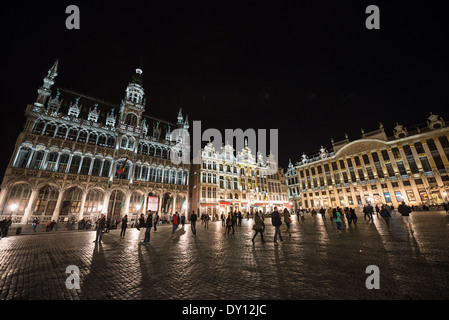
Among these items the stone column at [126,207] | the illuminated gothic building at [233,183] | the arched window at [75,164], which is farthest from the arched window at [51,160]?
the illuminated gothic building at [233,183]

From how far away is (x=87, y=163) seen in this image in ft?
98.6

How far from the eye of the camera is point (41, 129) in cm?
2759

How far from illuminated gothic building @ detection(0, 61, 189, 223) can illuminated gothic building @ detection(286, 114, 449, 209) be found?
4019 cm

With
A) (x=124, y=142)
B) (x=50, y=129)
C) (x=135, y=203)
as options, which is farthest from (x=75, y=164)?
(x=135, y=203)

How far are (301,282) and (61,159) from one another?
36.7 metres

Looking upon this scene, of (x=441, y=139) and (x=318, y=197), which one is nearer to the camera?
(x=441, y=139)

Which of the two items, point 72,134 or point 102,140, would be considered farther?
point 102,140

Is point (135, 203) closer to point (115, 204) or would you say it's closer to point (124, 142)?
point (115, 204)

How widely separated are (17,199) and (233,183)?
126ft

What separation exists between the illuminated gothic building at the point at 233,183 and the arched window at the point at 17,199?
27345 millimetres

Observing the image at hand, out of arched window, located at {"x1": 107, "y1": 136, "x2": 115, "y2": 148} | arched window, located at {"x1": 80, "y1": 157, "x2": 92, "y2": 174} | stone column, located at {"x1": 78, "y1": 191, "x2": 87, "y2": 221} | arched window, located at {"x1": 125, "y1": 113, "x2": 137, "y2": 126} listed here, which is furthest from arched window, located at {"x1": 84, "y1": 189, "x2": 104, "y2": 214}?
arched window, located at {"x1": 125, "y1": 113, "x2": 137, "y2": 126}

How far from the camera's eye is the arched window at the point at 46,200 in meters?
25.0

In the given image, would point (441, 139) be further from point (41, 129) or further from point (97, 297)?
point (41, 129)

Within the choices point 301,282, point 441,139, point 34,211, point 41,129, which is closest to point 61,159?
point 41,129
